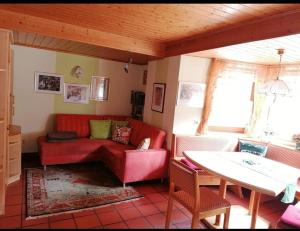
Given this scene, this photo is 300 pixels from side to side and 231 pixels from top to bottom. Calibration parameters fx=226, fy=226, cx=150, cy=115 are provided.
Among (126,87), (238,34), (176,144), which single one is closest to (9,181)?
(176,144)

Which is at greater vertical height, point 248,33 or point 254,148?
point 248,33

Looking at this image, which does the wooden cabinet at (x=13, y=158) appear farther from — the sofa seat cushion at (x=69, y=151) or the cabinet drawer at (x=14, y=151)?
the sofa seat cushion at (x=69, y=151)

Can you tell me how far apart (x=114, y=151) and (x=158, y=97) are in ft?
4.02

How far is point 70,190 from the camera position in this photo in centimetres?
311

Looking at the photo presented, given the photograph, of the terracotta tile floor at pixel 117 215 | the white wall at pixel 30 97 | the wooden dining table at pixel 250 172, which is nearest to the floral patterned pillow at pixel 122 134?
the terracotta tile floor at pixel 117 215

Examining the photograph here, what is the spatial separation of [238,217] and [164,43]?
109 inches

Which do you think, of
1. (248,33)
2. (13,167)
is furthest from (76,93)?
(248,33)

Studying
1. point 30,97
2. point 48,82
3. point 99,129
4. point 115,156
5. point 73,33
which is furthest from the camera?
point 99,129

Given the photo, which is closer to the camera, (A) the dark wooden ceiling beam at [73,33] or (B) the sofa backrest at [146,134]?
(A) the dark wooden ceiling beam at [73,33]

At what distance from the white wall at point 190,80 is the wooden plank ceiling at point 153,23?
26 cm

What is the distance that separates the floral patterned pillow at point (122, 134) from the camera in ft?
14.1

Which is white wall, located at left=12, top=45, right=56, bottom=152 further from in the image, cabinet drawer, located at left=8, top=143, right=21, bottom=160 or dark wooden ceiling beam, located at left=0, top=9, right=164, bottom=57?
dark wooden ceiling beam, located at left=0, top=9, right=164, bottom=57

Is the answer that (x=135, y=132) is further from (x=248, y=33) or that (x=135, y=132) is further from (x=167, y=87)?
(x=248, y=33)

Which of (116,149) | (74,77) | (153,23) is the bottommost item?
(116,149)
